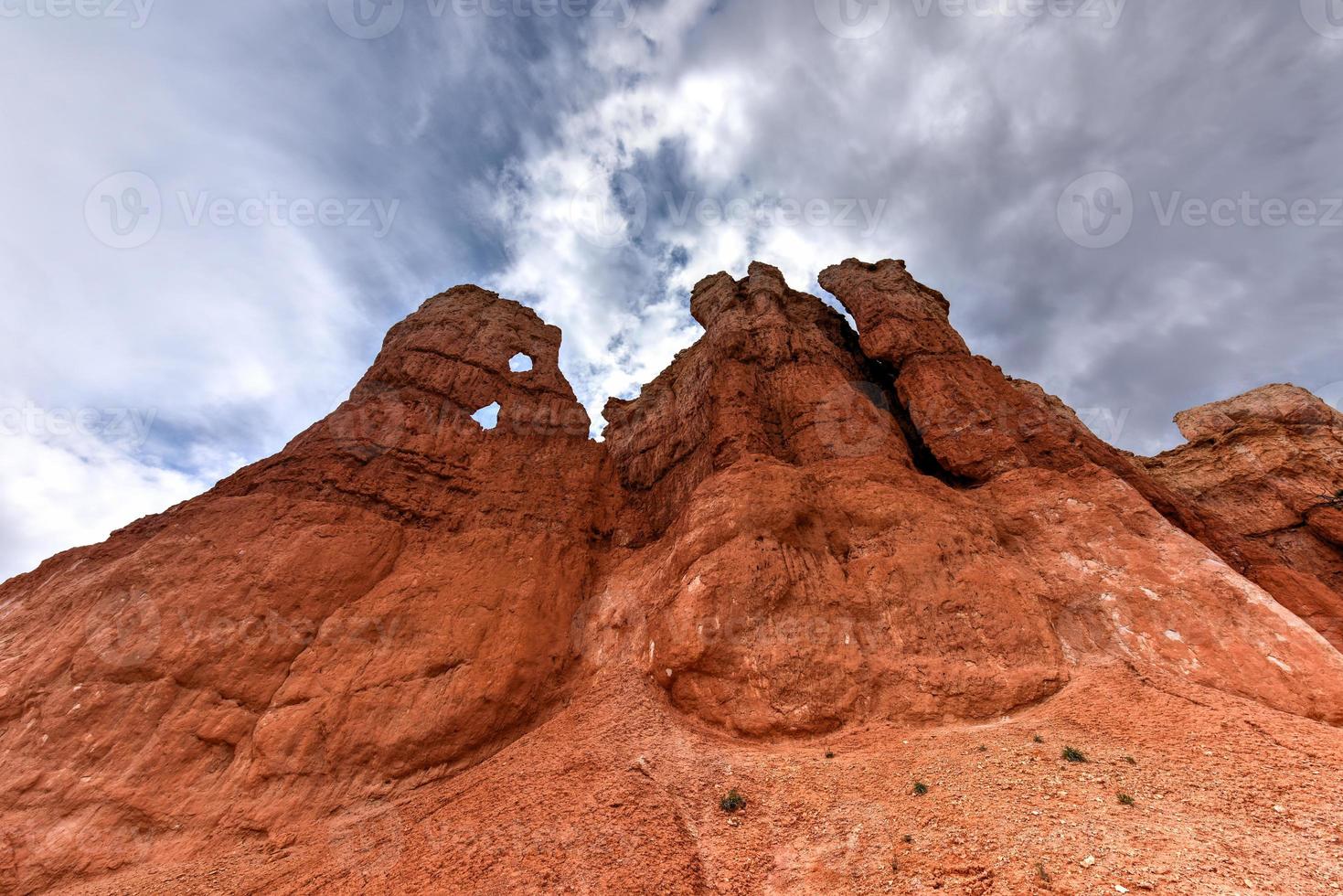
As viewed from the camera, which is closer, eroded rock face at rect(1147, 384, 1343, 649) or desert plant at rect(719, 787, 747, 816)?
desert plant at rect(719, 787, 747, 816)

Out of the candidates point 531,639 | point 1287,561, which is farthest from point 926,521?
point 1287,561

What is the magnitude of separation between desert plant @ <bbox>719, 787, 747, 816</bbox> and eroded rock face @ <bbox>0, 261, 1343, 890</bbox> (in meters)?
2.50

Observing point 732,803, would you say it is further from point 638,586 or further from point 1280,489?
point 1280,489

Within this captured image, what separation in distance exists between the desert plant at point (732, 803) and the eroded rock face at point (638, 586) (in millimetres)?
2501

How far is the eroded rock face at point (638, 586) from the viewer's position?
552 inches

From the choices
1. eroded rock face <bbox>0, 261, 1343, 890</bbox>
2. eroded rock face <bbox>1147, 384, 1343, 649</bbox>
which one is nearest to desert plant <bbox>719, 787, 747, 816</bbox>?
eroded rock face <bbox>0, 261, 1343, 890</bbox>

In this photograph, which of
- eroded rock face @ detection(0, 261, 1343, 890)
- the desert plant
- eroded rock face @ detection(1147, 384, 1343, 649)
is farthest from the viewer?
eroded rock face @ detection(1147, 384, 1343, 649)

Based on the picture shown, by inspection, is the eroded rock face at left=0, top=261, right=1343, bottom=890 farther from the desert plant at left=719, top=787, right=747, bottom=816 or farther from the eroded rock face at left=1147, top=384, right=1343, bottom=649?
the desert plant at left=719, top=787, right=747, bottom=816

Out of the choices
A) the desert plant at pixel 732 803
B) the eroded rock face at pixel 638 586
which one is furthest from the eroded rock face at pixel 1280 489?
the desert plant at pixel 732 803

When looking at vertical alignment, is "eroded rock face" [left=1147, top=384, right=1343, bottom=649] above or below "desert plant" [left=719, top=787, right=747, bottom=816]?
above

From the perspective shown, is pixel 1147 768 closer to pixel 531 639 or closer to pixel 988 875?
pixel 988 875

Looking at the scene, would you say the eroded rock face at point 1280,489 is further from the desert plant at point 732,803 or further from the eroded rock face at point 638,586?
the desert plant at point 732,803

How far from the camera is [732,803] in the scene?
37.4ft

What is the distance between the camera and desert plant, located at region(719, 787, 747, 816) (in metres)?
11.3
